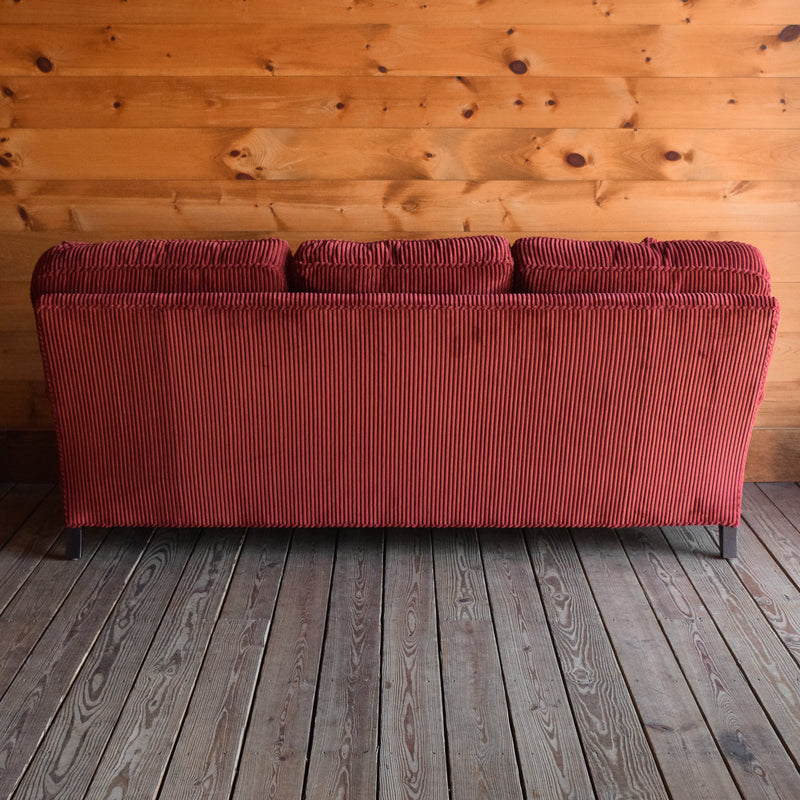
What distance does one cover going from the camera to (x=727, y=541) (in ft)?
7.55

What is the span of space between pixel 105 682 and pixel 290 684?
372 mm

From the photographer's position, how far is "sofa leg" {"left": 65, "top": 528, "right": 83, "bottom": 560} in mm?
2238

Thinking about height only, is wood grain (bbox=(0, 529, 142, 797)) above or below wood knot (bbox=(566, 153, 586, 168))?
below

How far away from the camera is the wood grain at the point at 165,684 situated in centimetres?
146

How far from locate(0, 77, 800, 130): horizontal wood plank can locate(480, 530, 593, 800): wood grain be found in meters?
1.33

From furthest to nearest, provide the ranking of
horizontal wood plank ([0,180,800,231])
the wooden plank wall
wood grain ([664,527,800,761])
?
horizontal wood plank ([0,180,800,231])
the wooden plank wall
wood grain ([664,527,800,761])

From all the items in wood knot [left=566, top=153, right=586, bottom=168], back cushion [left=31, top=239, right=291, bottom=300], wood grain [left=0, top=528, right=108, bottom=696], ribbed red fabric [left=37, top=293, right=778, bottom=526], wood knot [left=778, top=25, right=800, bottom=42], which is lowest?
wood grain [left=0, top=528, right=108, bottom=696]

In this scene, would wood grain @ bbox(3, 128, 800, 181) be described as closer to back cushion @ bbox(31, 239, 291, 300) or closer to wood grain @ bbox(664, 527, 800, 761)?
back cushion @ bbox(31, 239, 291, 300)

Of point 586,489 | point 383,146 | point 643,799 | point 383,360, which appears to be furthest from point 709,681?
point 383,146

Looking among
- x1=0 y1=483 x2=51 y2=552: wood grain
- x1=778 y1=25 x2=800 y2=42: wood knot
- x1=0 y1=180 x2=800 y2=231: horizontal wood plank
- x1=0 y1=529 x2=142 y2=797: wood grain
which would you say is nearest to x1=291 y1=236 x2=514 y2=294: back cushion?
x1=0 y1=180 x2=800 y2=231: horizontal wood plank

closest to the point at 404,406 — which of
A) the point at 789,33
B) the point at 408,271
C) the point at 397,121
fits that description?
the point at 408,271

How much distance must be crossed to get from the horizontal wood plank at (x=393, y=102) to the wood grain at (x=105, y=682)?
1.31 metres

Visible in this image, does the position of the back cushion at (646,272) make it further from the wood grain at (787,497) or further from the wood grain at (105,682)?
the wood grain at (105,682)

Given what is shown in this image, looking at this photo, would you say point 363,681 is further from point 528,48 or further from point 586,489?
point 528,48
